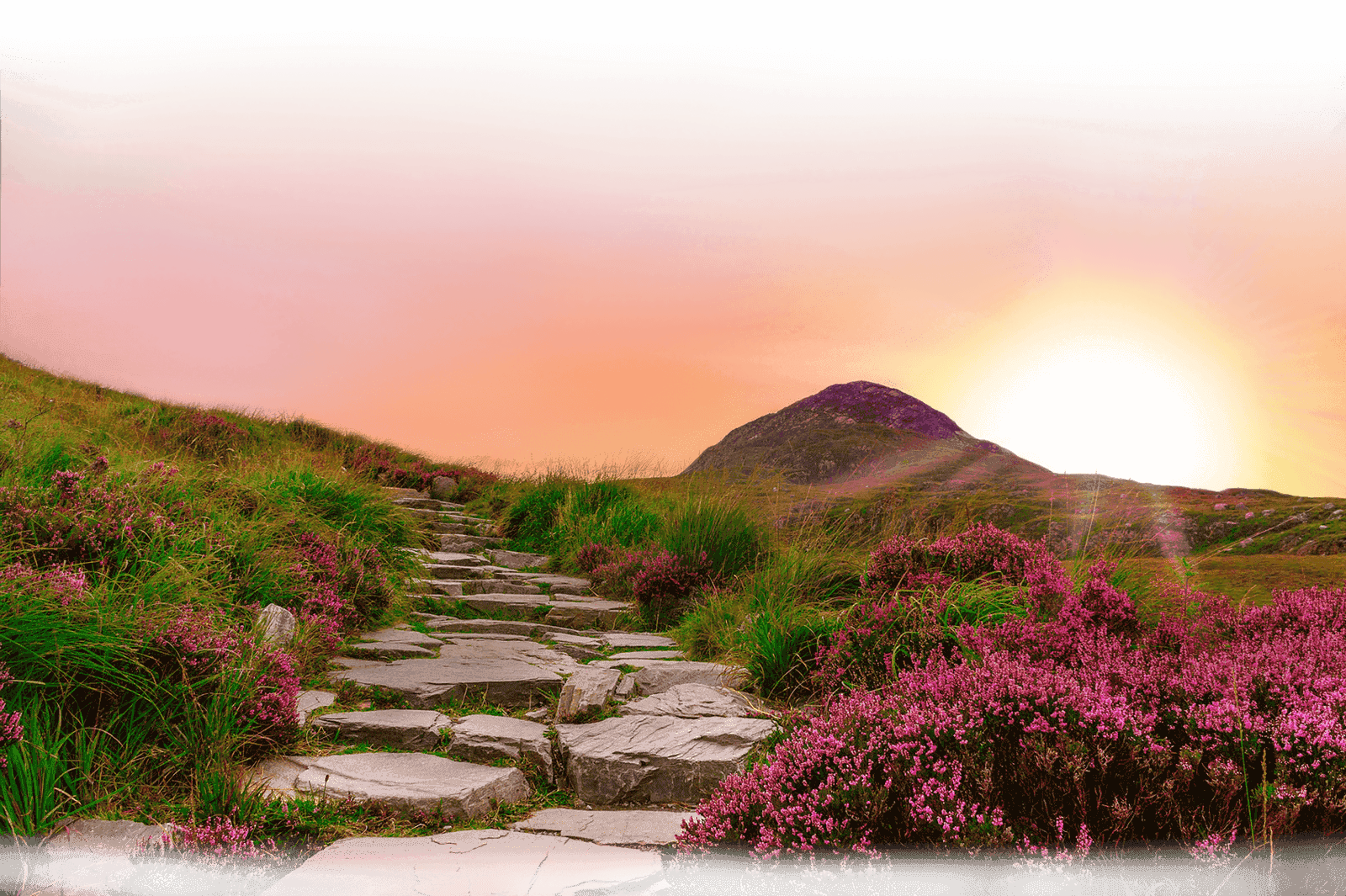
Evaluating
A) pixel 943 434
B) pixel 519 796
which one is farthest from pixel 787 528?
pixel 943 434

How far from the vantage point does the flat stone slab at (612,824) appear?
317cm

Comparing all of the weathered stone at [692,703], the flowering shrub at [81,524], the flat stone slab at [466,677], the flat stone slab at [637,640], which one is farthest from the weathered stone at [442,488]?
the weathered stone at [692,703]

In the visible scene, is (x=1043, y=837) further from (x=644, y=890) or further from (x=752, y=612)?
(x=752, y=612)

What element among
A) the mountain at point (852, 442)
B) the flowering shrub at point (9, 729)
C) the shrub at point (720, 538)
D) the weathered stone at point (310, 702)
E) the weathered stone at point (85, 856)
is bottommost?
the weathered stone at point (85, 856)

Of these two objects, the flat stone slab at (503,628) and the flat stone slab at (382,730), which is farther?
the flat stone slab at (503,628)

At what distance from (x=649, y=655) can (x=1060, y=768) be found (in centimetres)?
394

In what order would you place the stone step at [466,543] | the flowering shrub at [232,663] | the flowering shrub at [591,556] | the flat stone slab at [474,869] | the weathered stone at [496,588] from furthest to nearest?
the stone step at [466,543]
the flowering shrub at [591,556]
the weathered stone at [496,588]
the flowering shrub at [232,663]
the flat stone slab at [474,869]

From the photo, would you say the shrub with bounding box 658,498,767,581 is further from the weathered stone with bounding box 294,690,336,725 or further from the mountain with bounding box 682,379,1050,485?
the weathered stone with bounding box 294,690,336,725

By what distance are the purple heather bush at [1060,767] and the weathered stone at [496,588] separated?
5838mm

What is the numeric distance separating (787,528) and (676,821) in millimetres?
5142

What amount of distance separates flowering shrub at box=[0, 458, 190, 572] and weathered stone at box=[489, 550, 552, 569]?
532 cm

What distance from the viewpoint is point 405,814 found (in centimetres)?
342

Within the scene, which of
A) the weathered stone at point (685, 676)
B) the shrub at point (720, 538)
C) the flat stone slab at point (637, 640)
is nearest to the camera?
the weathered stone at point (685, 676)

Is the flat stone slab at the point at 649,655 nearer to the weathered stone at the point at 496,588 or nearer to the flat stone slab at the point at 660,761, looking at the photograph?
the flat stone slab at the point at 660,761
